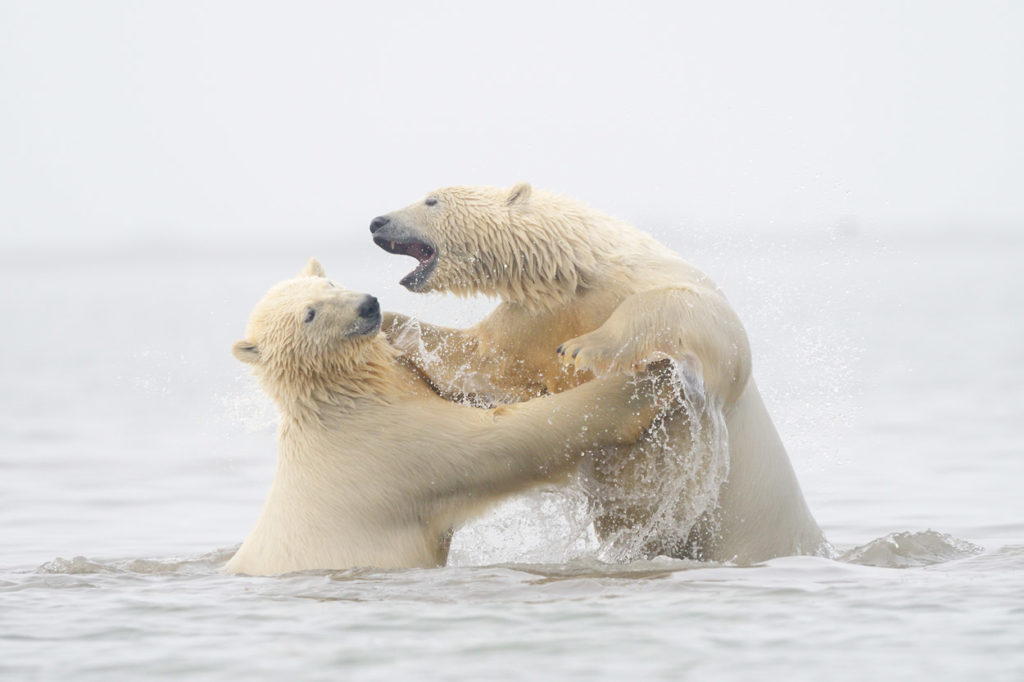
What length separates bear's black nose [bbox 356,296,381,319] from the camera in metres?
7.97

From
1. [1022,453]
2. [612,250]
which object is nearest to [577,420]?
[612,250]

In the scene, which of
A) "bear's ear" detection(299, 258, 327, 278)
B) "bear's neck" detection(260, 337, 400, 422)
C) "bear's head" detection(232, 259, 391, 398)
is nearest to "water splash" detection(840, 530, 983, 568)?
"bear's neck" detection(260, 337, 400, 422)

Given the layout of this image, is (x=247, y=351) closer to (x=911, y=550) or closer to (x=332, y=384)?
(x=332, y=384)

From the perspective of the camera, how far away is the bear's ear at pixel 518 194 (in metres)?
8.13

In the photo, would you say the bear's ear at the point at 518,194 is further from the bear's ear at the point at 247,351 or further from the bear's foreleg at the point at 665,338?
the bear's ear at the point at 247,351

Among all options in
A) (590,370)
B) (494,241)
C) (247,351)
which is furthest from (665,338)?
(247,351)

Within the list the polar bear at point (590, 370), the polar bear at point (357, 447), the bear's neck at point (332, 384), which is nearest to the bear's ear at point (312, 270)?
the polar bear at point (357, 447)

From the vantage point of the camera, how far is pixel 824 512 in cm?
1217

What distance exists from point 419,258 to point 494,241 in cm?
52

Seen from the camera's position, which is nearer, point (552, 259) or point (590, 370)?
point (590, 370)

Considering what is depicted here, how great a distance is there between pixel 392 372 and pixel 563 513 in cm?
123

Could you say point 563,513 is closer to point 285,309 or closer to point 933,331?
point 285,309

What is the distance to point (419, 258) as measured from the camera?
838 cm

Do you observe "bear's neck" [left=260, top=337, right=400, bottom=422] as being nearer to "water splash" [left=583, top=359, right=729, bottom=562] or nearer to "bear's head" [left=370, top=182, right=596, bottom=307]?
"bear's head" [left=370, top=182, right=596, bottom=307]
